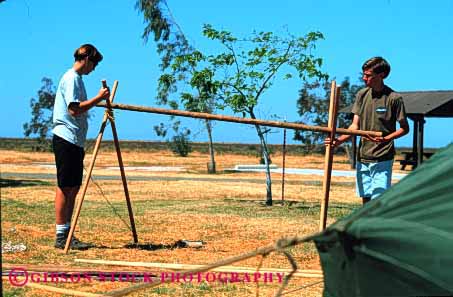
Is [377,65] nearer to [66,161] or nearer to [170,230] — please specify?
[66,161]

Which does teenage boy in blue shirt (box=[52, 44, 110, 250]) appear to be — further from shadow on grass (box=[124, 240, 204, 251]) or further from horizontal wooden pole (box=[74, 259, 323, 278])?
horizontal wooden pole (box=[74, 259, 323, 278])

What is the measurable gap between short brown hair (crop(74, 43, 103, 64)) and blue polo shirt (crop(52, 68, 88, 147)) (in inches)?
5.6

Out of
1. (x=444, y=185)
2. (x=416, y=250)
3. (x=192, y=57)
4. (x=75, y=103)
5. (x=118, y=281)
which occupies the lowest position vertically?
(x=118, y=281)

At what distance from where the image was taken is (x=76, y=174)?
264 inches

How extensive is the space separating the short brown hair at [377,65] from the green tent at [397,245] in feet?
10.7

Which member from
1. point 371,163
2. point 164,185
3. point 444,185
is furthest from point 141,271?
point 164,185

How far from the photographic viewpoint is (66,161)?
6629 millimetres

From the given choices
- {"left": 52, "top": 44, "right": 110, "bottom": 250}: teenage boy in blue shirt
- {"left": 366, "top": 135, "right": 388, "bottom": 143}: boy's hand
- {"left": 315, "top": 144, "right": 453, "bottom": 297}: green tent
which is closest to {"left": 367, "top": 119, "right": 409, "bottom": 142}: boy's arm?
{"left": 366, "top": 135, "right": 388, "bottom": 143}: boy's hand

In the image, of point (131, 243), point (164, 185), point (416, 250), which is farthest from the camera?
point (164, 185)

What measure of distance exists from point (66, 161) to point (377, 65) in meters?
2.95

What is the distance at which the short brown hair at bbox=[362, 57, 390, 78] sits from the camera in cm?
592

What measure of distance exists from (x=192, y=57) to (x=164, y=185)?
5.15 meters

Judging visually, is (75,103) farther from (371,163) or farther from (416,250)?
(416,250)

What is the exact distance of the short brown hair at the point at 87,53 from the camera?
21.8 ft
